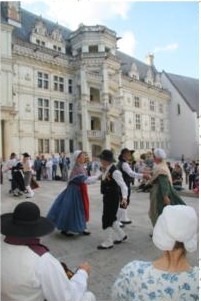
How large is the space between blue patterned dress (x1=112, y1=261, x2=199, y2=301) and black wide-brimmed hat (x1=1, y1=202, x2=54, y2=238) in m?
0.67

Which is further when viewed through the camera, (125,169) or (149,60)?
(149,60)

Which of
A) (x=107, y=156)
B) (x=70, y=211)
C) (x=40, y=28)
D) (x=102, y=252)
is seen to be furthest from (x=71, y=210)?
(x=40, y=28)

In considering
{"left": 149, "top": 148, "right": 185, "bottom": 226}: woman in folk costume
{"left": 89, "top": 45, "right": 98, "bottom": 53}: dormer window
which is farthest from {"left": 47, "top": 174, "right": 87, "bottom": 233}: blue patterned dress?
{"left": 89, "top": 45, "right": 98, "bottom": 53}: dormer window

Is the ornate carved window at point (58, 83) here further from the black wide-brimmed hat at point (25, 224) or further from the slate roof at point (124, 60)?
the black wide-brimmed hat at point (25, 224)

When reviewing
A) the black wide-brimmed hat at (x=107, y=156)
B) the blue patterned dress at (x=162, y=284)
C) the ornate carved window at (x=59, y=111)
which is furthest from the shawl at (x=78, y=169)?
the ornate carved window at (x=59, y=111)

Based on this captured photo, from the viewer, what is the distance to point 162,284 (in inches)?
82.1

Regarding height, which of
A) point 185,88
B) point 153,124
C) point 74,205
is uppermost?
point 185,88

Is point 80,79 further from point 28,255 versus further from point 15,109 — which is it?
point 28,255

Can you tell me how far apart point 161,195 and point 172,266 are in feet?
12.7

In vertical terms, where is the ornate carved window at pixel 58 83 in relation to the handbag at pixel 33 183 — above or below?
above

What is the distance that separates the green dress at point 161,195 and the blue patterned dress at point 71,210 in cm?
128

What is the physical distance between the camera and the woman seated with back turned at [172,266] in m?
2.04

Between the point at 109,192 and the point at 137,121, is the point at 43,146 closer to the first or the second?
the point at 137,121

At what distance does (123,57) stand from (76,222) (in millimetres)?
39022
